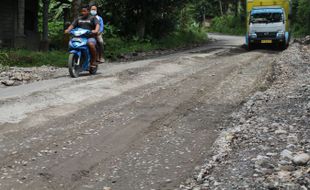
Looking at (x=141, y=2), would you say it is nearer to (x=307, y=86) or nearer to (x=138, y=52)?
(x=138, y=52)

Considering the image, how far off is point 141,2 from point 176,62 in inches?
404

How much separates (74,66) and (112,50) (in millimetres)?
9003

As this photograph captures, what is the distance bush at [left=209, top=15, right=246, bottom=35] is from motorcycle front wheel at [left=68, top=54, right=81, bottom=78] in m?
42.4

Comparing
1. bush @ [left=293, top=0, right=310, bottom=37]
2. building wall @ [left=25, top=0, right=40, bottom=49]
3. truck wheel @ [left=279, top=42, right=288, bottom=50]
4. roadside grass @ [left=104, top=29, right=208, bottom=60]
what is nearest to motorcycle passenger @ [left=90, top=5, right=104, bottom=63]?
roadside grass @ [left=104, top=29, right=208, bottom=60]

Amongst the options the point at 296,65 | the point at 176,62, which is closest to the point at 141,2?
the point at 176,62

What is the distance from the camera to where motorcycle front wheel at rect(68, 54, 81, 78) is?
11.6 meters

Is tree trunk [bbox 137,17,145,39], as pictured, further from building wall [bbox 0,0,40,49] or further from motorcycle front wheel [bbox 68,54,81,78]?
motorcycle front wheel [bbox 68,54,81,78]

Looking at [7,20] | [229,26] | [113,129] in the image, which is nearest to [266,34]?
[7,20]

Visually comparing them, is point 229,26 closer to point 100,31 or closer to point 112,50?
point 112,50

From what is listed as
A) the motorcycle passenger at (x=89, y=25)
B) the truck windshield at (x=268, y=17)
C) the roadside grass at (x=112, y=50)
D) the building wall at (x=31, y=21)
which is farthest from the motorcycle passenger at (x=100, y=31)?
the truck windshield at (x=268, y=17)

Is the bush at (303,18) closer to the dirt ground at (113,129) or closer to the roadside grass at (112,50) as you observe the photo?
the roadside grass at (112,50)

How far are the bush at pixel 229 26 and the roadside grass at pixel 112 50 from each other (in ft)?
64.4

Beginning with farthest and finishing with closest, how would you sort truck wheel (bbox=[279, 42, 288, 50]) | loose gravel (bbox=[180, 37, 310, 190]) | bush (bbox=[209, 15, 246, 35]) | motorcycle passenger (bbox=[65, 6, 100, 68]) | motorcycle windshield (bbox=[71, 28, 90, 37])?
1. bush (bbox=[209, 15, 246, 35])
2. truck wheel (bbox=[279, 42, 288, 50])
3. motorcycle passenger (bbox=[65, 6, 100, 68])
4. motorcycle windshield (bbox=[71, 28, 90, 37])
5. loose gravel (bbox=[180, 37, 310, 190])

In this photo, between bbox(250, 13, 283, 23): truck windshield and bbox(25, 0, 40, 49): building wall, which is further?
bbox(25, 0, 40, 49): building wall
